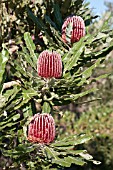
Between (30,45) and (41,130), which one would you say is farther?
(30,45)

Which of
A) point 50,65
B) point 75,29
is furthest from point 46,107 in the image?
point 75,29

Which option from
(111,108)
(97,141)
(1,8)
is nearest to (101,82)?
(111,108)

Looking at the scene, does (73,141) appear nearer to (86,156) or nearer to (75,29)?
(86,156)

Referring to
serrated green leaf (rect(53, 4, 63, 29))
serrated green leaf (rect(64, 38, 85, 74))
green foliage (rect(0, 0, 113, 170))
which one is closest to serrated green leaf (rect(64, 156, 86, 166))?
green foliage (rect(0, 0, 113, 170))

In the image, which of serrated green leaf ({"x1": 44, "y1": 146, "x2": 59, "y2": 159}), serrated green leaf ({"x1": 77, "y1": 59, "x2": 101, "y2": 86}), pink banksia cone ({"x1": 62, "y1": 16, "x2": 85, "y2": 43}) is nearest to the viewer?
serrated green leaf ({"x1": 44, "y1": 146, "x2": 59, "y2": 159})

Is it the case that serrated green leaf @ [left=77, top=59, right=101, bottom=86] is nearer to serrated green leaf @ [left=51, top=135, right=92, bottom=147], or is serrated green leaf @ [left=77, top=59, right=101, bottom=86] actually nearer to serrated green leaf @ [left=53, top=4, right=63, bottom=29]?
serrated green leaf @ [left=51, top=135, right=92, bottom=147]

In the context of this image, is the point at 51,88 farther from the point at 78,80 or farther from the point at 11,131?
the point at 11,131
